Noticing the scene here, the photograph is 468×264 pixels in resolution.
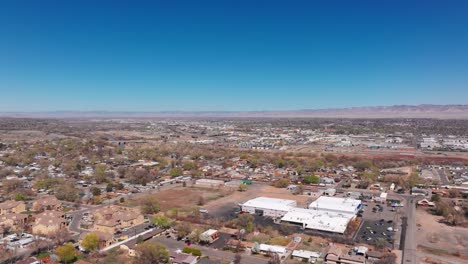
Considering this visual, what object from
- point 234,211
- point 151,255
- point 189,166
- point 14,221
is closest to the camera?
point 151,255

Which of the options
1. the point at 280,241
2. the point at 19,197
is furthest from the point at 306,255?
the point at 19,197

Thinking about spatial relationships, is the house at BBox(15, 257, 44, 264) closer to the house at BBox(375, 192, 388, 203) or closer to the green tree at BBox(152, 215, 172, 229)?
the green tree at BBox(152, 215, 172, 229)

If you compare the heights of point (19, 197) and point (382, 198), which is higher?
point (19, 197)

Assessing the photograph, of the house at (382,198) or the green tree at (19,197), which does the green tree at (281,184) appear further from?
the green tree at (19,197)

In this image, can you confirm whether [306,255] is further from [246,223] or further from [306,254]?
[246,223]

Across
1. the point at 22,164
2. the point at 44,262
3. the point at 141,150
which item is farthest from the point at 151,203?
the point at 141,150

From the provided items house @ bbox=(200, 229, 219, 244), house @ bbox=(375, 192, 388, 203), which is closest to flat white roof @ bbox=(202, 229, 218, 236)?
house @ bbox=(200, 229, 219, 244)

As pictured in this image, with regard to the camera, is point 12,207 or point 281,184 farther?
point 281,184
